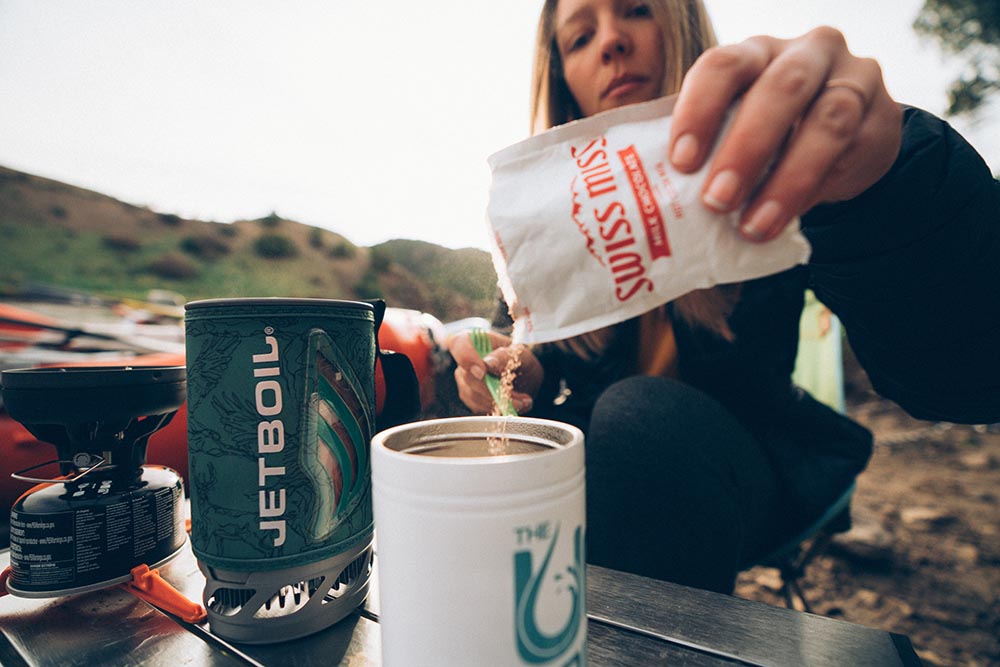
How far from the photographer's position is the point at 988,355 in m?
0.62

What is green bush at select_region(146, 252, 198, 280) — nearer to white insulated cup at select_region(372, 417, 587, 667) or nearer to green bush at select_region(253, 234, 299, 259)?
green bush at select_region(253, 234, 299, 259)

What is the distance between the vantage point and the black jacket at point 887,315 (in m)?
0.51

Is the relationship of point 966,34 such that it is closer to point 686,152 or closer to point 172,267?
point 686,152

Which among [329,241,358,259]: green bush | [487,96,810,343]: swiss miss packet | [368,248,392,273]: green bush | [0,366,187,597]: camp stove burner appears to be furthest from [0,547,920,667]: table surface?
[329,241,358,259]: green bush

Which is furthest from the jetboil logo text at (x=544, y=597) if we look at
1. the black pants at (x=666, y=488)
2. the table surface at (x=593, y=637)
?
the black pants at (x=666, y=488)

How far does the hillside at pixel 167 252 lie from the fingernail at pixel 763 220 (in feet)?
23.4

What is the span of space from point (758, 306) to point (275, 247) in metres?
11.4

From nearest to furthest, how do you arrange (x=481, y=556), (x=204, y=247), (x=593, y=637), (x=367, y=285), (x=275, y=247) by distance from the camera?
Answer: (x=481, y=556), (x=593, y=637), (x=367, y=285), (x=204, y=247), (x=275, y=247)

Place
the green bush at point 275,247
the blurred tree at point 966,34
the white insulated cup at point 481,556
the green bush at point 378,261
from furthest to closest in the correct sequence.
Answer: the green bush at point 275,247
the green bush at point 378,261
the blurred tree at point 966,34
the white insulated cup at point 481,556

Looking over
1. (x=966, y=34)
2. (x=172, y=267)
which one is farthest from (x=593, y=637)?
(x=172, y=267)

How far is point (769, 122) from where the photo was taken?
1.08 ft

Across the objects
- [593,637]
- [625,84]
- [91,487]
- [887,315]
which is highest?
[625,84]

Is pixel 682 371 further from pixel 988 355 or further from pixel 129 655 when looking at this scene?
pixel 129 655

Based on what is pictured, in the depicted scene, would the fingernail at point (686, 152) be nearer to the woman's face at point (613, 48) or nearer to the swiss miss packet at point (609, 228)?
Answer: the swiss miss packet at point (609, 228)
